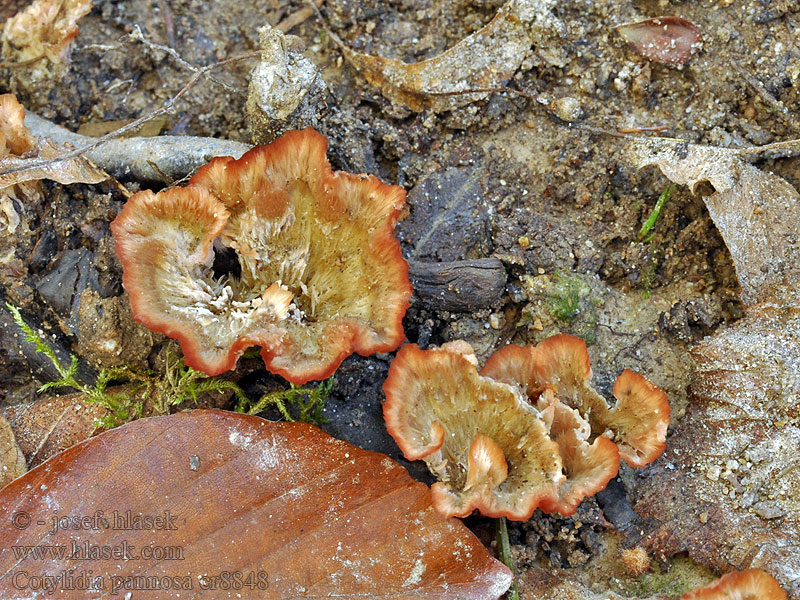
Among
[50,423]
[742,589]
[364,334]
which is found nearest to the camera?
[742,589]

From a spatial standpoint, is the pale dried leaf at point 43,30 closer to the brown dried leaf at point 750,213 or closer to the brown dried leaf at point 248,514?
the brown dried leaf at point 248,514

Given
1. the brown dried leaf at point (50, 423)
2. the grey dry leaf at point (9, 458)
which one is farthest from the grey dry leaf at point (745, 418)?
the grey dry leaf at point (9, 458)

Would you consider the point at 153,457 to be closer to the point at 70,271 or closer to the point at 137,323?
the point at 137,323

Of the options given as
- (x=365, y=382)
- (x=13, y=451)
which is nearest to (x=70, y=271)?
(x=13, y=451)

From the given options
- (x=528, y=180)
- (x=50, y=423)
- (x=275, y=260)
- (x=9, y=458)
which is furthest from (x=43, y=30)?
(x=528, y=180)

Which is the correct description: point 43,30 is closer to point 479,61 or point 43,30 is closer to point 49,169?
point 49,169

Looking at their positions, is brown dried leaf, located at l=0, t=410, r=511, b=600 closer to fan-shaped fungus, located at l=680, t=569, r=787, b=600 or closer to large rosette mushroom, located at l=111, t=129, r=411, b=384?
large rosette mushroom, located at l=111, t=129, r=411, b=384
